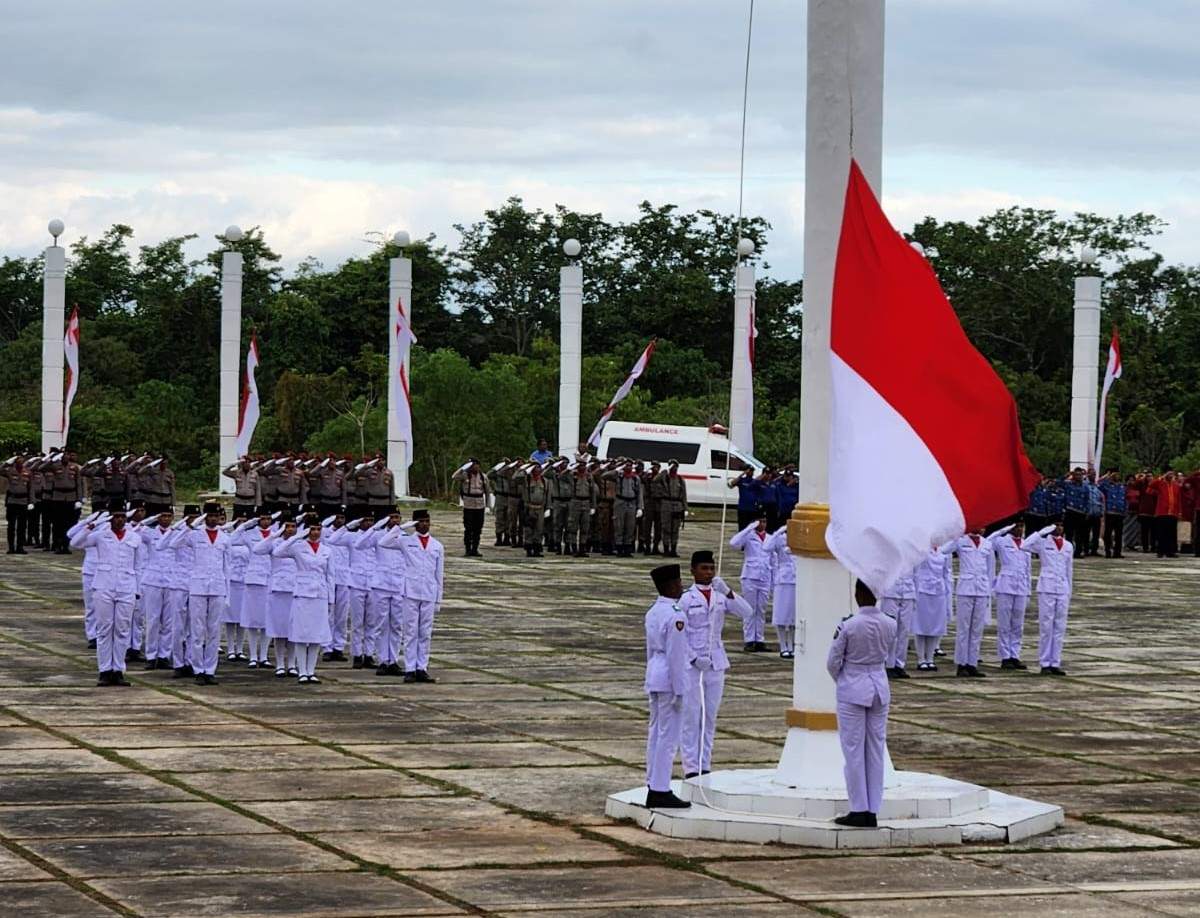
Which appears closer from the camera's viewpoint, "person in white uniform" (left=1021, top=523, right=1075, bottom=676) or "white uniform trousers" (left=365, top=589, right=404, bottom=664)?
"white uniform trousers" (left=365, top=589, right=404, bottom=664)

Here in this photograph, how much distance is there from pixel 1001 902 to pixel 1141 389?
159 ft

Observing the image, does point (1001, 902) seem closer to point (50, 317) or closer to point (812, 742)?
point (812, 742)

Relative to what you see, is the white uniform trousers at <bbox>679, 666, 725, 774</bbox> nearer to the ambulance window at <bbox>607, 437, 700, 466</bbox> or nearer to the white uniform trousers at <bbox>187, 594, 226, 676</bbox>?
the white uniform trousers at <bbox>187, 594, 226, 676</bbox>

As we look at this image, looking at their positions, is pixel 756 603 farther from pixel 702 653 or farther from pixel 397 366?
pixel 397 366

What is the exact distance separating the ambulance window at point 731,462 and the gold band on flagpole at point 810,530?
98.0 ft

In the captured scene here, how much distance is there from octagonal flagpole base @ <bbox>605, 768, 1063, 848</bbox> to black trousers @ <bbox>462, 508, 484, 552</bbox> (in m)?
19.7

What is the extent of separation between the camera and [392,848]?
1133 centimetres

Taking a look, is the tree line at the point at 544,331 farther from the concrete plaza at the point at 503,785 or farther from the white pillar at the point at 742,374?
the concrete plaza at the point at 503,785

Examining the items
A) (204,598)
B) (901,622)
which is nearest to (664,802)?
(204,598)

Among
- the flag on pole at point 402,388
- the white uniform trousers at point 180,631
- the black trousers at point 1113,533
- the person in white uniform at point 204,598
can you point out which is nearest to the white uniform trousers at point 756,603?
the person in white uniform at point 204,598

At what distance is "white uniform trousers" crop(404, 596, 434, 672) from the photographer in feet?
61.4

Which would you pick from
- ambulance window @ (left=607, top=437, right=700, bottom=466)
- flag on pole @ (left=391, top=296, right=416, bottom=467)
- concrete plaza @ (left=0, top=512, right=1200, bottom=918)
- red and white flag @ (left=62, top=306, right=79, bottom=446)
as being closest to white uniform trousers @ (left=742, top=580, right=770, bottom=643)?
concrete plaza @ (left=0, top=512, right=1200, bottom=918)

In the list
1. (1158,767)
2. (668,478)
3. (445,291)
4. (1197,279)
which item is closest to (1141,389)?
(1197,279)

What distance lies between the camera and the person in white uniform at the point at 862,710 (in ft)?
38.1
